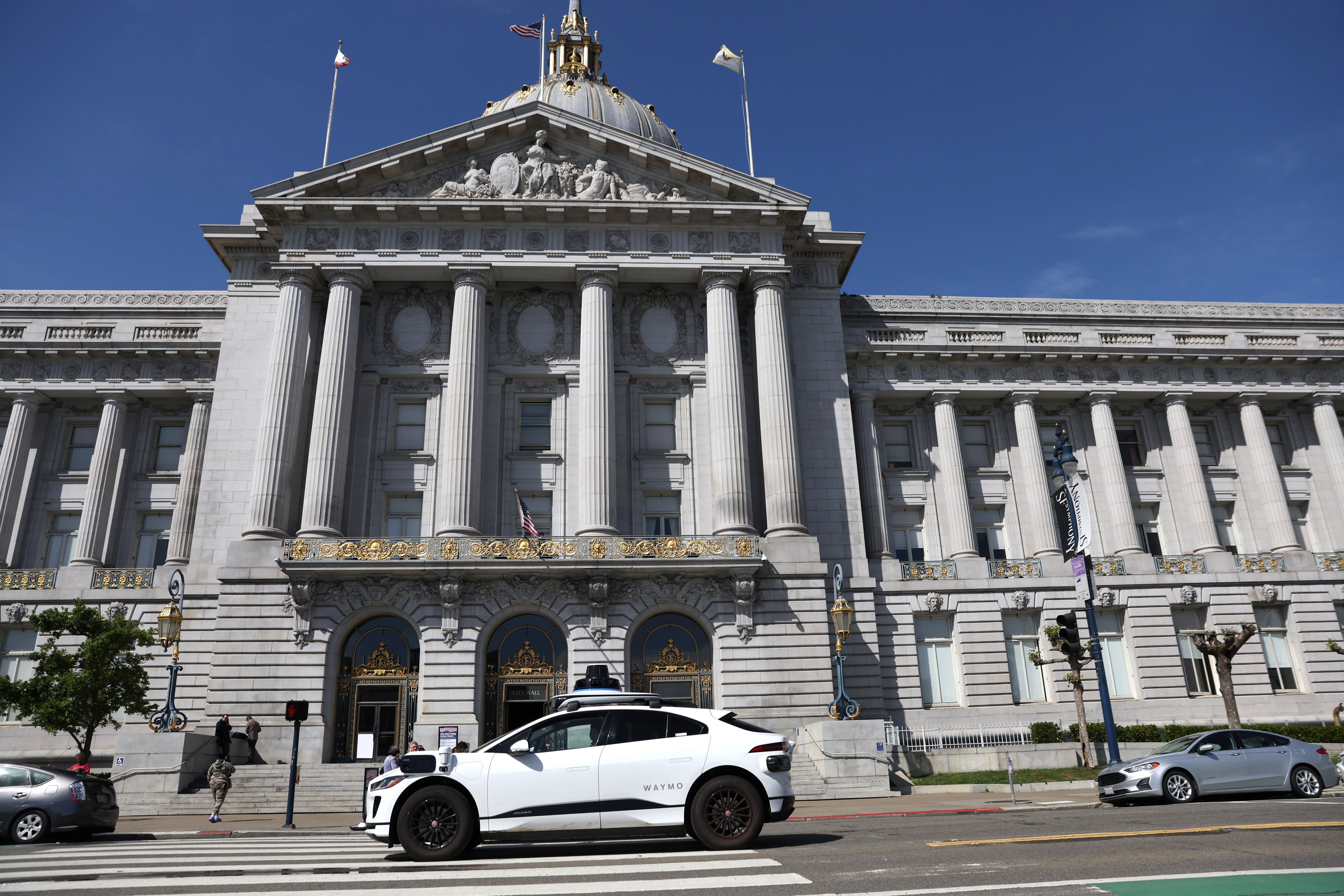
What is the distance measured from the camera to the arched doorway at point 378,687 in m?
30.5

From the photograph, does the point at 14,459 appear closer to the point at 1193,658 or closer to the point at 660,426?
the point at 660,426

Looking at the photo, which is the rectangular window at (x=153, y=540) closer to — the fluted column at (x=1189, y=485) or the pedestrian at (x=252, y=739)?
the pedestrian at (x=252, y=739)

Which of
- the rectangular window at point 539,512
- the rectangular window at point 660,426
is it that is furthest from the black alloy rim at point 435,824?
the rectangular window at point 660,426

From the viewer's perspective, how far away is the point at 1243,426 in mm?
42188

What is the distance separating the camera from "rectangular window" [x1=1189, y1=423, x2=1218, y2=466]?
42.5 metres

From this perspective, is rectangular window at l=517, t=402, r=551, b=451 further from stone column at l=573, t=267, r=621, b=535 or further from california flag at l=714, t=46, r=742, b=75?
california flag at l=714, t=46, r=742, b=75

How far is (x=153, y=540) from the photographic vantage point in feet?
126

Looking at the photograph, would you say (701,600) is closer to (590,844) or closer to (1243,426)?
(590,844)

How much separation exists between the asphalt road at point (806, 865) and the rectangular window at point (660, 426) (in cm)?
2298

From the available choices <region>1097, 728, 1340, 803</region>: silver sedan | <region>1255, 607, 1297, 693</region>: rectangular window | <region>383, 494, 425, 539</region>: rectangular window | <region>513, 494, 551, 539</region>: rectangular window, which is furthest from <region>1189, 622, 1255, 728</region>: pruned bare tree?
<region>383, 494, 425, 539</region>: rectangular window

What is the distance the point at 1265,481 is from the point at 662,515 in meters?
28.2

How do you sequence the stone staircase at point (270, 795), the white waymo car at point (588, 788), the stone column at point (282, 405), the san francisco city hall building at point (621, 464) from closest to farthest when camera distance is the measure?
the white waymo car at point (588, 788) → the stone staircase at point (270, 795) → the san francisco city hall building at point (621, 464) → the stone column at point (282, 405)

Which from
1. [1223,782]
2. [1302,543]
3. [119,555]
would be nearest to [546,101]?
[119,555]

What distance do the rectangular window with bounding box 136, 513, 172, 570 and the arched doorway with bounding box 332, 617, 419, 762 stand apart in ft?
40.8
